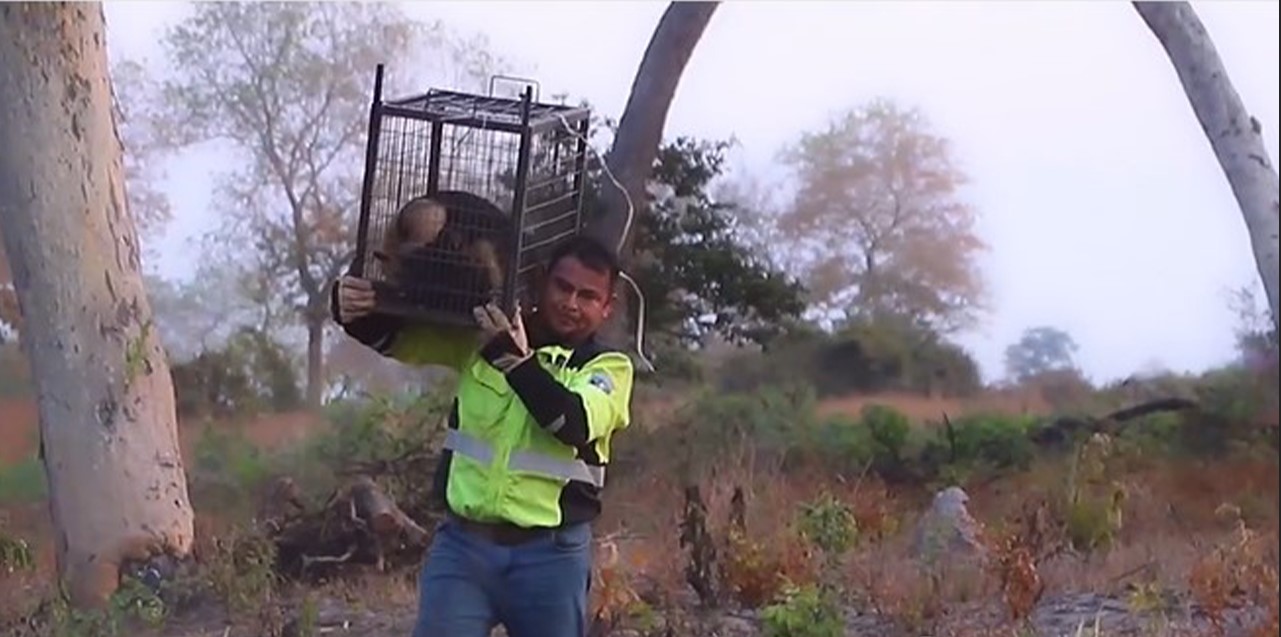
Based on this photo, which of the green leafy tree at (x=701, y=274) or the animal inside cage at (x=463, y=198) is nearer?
the animal inside cage at (x=463, y=198)

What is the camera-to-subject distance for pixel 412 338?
4973 millimetres

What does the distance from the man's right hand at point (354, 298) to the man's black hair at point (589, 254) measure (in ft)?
1.34

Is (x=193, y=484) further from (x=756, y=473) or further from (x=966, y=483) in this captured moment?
(x=966, y=483)

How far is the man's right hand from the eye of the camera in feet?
15.7

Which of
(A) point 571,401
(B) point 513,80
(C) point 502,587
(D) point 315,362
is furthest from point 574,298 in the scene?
(D) point 315,362

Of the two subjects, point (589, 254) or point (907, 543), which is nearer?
point (589, 254)

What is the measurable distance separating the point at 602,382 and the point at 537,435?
0.18 metres

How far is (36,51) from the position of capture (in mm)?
6727

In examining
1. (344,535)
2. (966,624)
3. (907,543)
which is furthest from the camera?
(344,535)

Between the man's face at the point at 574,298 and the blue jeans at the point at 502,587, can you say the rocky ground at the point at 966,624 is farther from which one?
the man's face at the point at 574,298

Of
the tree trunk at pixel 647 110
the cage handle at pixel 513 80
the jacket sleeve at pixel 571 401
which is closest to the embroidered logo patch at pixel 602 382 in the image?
the jacket sleeve at pixel 571 401

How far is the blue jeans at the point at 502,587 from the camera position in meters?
4.67

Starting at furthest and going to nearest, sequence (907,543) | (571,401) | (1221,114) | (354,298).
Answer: (907,543) < (1221,114) < (354,298) < (571,401)

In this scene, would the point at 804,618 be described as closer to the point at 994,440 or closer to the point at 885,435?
the point at 885,435
